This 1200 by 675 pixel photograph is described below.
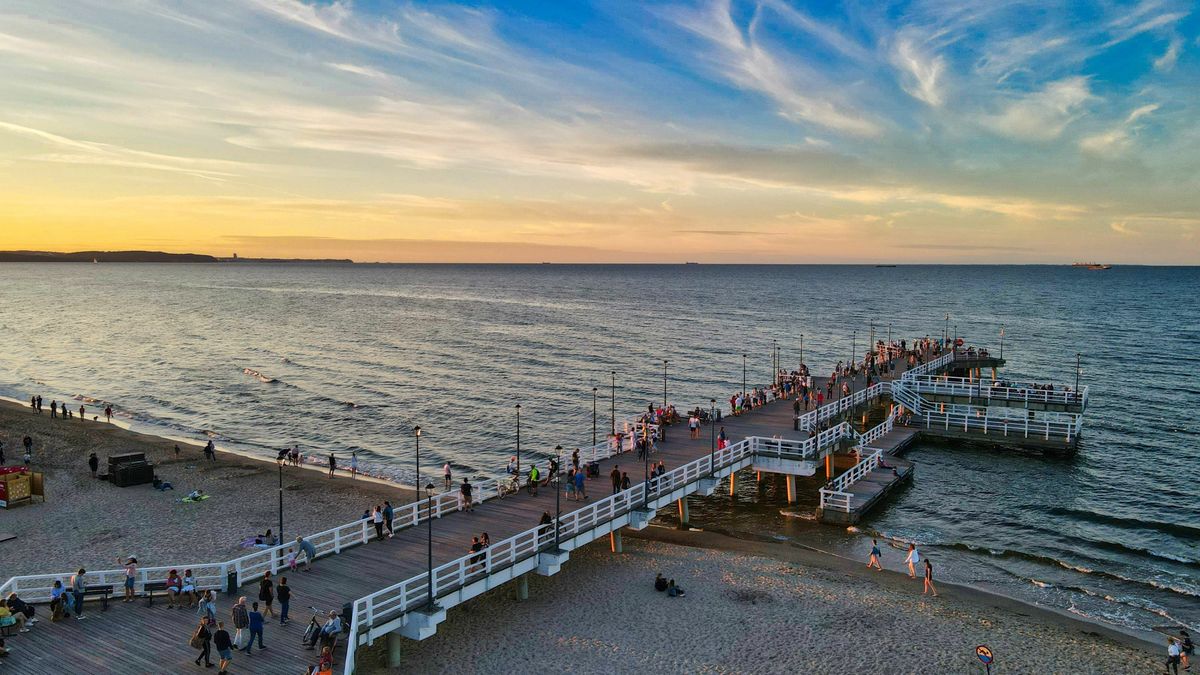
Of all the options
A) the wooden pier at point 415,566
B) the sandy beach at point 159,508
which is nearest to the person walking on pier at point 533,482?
the wooden pier at point 415,566

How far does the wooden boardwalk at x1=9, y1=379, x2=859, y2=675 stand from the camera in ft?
52.8

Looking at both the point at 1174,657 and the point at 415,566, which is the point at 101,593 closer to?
the point at 415,566

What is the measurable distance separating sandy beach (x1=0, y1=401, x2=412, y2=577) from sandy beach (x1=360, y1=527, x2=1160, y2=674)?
38.4 feet

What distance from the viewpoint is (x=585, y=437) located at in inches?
1858

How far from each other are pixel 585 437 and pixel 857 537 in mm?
20119

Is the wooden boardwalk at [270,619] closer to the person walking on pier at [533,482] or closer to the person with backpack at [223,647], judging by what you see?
the person with backpack at [223,647]

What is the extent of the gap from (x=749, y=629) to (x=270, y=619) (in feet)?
40.8

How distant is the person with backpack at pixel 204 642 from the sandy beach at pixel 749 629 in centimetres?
400

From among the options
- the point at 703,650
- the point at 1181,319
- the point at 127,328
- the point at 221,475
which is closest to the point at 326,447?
the point at 221,475

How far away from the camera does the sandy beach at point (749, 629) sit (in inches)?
779

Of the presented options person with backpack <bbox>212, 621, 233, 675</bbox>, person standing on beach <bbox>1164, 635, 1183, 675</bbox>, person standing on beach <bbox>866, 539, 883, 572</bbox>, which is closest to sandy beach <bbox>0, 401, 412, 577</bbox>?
person with backpack <bbox>212, 621, 233, 675</bbox>

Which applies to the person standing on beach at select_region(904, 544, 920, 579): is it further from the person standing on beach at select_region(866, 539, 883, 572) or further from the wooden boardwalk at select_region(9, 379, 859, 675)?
the wooden boardwalk at select_region(9, 379, 859, 675)

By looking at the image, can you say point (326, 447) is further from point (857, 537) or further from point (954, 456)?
point (954, 456)

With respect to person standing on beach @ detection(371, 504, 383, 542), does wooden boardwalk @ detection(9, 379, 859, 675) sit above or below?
below
